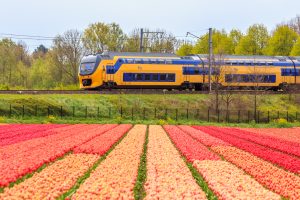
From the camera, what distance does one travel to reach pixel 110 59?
45812 mm

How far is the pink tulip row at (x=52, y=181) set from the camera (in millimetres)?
8398

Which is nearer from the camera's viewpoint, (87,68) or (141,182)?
(141,182)

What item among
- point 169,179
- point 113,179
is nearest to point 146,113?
point 169,179

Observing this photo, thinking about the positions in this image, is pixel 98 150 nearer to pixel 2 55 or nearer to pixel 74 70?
pixel 74 70

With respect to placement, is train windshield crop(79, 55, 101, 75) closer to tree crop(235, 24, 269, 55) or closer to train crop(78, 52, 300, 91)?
train crop(78, 52, 300, 91)

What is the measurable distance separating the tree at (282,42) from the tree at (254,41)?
3.73m

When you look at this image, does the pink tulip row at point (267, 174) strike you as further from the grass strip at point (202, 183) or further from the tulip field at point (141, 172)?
the grass strip at point (202, 183)

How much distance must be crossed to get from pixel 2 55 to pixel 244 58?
43.9m

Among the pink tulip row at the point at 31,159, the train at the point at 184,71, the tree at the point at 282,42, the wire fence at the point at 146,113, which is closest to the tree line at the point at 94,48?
the tree at the point at 282,42

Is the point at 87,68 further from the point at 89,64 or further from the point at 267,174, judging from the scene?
the point at 267,174

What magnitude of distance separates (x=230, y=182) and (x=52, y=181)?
423 centimetres

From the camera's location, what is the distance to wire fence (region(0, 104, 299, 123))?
36656 mm

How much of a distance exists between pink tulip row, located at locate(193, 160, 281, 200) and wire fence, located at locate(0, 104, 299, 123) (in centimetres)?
2601

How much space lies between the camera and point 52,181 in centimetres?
975
